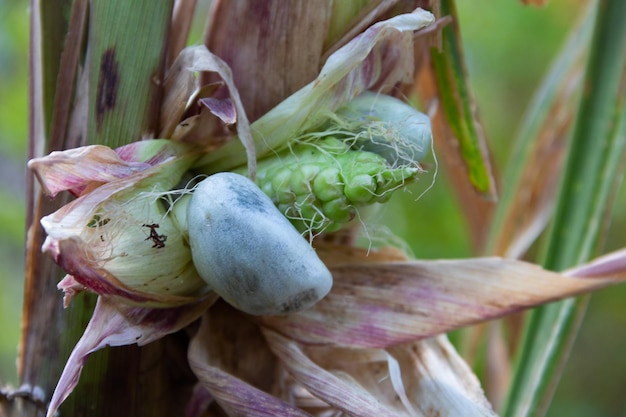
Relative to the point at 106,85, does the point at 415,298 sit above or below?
below

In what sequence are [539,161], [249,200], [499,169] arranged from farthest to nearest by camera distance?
[499,169], [539,161], [249,200]

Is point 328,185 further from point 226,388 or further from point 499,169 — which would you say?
point 499,169

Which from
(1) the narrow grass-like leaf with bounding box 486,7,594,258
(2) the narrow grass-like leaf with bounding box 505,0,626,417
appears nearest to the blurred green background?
(1) the narrow grass-like leaf with bounding box 486,7,594,258

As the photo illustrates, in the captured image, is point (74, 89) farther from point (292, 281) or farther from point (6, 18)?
point (6, 18)

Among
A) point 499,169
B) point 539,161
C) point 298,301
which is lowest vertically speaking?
point 499,169

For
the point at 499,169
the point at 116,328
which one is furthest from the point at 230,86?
the point at 499,169

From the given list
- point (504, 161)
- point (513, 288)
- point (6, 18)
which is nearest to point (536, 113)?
point (513, 288)
